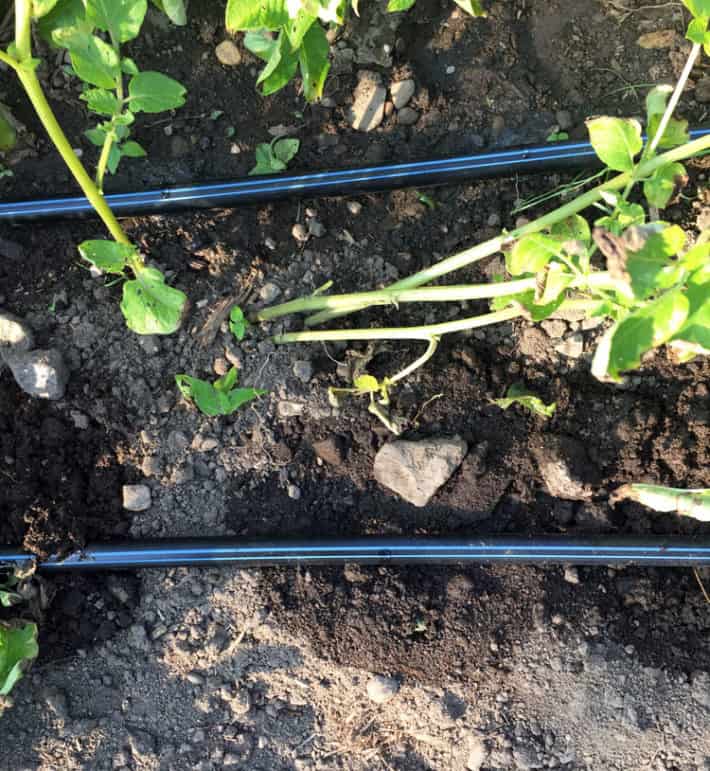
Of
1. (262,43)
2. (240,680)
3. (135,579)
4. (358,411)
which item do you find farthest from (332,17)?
(240,680)

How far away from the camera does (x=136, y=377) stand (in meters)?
1.69

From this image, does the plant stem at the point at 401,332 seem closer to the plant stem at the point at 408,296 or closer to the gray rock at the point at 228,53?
the plant stem at the point at 408,296

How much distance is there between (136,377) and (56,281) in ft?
0.99

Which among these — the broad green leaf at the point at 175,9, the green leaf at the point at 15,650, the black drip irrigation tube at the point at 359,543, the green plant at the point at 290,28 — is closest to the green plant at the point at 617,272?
the black drip irrigation tube at the point at 359,543

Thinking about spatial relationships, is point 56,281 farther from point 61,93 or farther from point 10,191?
point 61,93

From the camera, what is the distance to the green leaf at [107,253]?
1.35 metres

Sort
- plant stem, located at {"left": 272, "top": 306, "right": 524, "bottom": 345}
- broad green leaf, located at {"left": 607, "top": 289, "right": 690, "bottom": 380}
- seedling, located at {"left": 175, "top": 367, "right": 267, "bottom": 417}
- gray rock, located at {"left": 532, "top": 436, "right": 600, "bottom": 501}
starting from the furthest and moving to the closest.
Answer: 1. gray rock, located at {"left": 532, "top": 436, "right": 600, "bottom": 501}
2. seedling, located at {"left": 175, "top": 367, "right": 267, "bottom": 417}
3. plant stem, located at {"left": 272, "top": 306, "right": 524, "bottom": 345}
4. broad green leaf, located at {"left": 607, "top": 289, "right": 690, "bottom": 380}

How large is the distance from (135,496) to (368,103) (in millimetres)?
1075

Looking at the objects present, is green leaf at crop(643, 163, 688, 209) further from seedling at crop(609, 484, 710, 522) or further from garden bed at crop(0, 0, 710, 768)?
seedling at crop(609, 484, 710, 522)

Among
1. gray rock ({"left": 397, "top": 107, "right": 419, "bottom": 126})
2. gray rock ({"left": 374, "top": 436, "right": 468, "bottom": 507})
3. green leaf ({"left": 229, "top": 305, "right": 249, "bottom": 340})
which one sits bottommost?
gray rock ({"left": 374, "top": 436, "right": 468, "bottom": 507})

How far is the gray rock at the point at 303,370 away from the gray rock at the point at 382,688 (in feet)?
2.34

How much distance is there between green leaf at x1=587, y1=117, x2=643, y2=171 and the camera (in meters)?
1.19

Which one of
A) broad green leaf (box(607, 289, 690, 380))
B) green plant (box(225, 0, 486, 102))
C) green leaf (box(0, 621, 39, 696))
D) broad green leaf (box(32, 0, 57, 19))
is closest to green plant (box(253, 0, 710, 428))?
broad green leaf (box(607, 289, 690, 380))

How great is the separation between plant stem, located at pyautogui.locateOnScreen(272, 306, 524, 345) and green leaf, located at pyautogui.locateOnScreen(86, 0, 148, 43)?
0.68 metres
